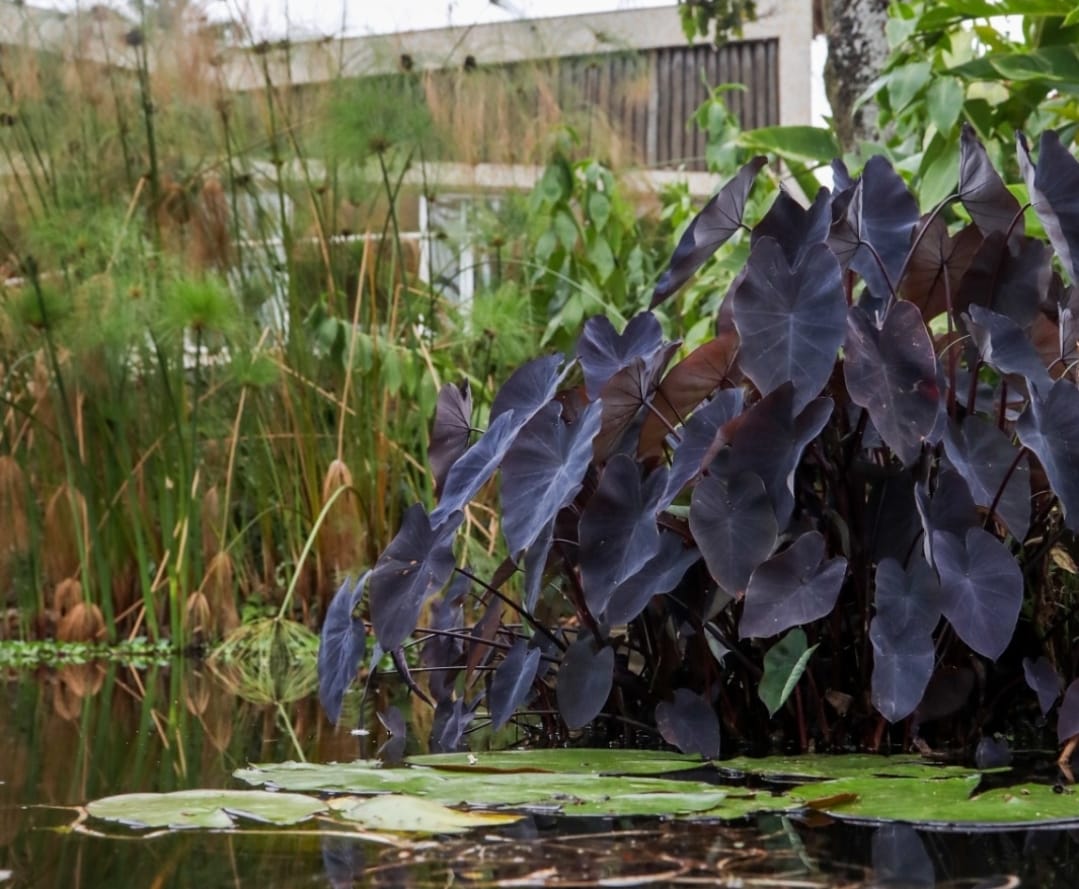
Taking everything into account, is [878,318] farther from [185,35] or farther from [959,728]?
[185,35]

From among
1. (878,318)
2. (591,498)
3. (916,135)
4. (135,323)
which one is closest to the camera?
(591,498)

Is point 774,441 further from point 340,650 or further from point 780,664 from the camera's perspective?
point 340,650

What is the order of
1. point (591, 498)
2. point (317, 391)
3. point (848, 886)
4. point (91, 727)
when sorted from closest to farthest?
point (848, 886) → point (591, 498) → point (91, 727) → point (317, 391)

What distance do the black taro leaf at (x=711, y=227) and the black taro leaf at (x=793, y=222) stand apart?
9 centimetres

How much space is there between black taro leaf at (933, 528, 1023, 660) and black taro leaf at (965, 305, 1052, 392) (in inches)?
7.1

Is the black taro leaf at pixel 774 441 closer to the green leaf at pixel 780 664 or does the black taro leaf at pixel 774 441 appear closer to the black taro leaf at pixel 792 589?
the black taro leaf at pixel 792 589

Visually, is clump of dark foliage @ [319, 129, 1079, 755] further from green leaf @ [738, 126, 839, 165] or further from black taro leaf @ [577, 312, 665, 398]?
green leaf @ [738, 126, 839, 165]

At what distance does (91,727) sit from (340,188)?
220cm

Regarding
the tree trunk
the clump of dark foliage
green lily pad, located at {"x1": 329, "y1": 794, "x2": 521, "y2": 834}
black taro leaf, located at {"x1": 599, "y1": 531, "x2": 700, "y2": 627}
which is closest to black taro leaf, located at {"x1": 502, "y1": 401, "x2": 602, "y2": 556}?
the clump of dark foliage

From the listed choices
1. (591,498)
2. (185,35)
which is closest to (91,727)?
(591,498)

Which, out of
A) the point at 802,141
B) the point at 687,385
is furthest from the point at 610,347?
the point at 802,141

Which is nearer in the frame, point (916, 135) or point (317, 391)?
point (916, 135)

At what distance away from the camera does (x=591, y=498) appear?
1623 mm

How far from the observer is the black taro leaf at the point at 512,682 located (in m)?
1.69
